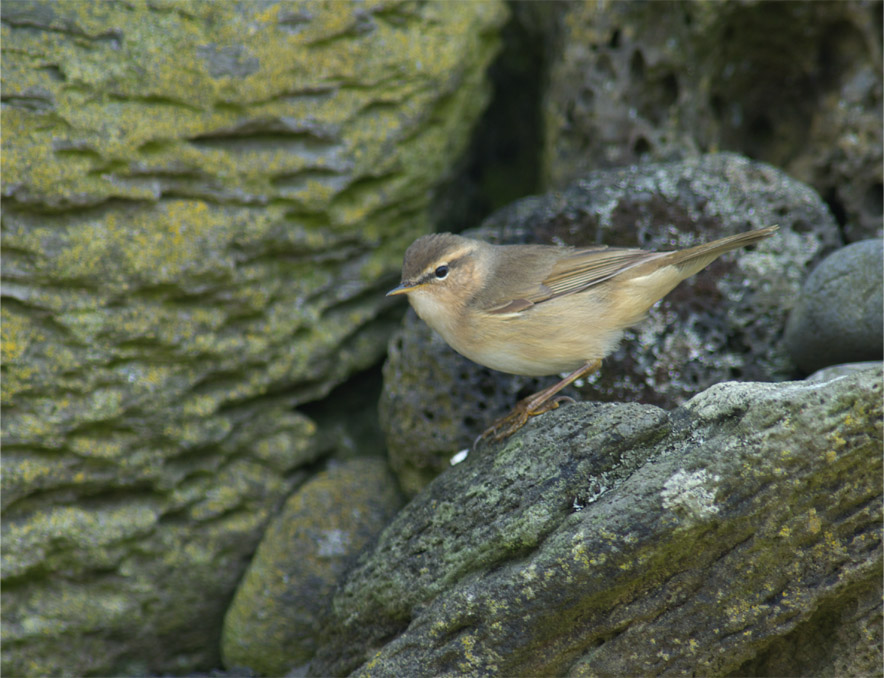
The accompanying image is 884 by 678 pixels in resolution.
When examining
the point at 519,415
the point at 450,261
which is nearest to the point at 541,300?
the point at 450,261

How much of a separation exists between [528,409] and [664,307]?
132 cm

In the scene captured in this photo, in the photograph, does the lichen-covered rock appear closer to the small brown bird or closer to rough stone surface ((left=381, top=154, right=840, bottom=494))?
rough stone surface ((left=381, top=154, right=840, bottom=494))

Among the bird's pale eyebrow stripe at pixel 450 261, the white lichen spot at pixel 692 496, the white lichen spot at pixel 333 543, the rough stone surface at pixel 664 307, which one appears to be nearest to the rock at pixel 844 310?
the rough stone surface at pixel 664 307

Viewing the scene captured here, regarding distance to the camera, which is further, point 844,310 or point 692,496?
point 844,310

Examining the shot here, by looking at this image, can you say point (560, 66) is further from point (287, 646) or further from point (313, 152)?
point (287, 646)

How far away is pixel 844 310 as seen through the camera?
406 centimetres

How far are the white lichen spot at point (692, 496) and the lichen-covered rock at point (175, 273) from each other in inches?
117

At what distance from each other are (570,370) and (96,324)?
288cm

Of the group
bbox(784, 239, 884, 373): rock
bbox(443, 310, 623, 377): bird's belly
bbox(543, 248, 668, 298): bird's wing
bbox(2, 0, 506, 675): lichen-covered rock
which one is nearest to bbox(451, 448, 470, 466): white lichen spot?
bbox(443, 310, 623, 377): bird's belly

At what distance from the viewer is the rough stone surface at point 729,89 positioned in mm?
5176

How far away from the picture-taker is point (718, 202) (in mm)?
4844

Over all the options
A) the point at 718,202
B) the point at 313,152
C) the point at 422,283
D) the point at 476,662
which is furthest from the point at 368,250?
the point at 476,662

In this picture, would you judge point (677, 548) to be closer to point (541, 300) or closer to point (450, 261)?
point (541, 300)

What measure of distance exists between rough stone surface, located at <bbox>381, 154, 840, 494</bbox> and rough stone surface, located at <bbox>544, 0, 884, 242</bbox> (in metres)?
0.62
